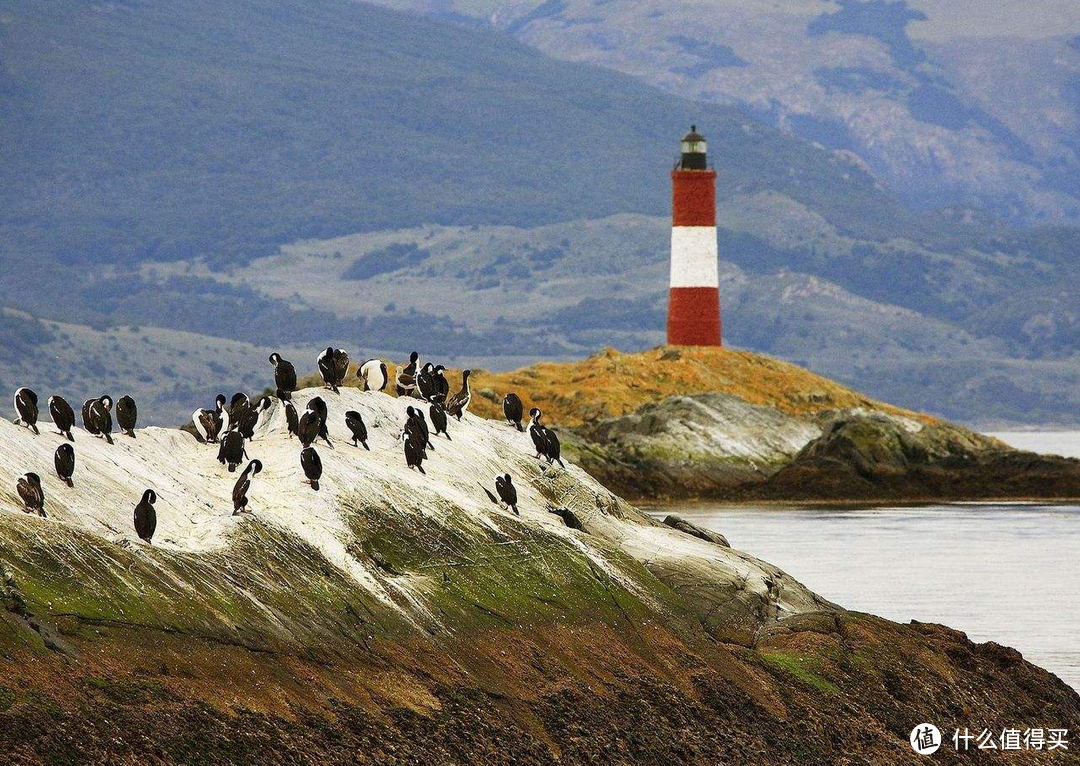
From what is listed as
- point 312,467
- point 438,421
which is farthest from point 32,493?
point 438,421

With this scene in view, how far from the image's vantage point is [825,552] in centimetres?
6319

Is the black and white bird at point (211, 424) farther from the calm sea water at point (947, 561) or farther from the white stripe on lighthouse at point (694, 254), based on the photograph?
the white stripe on lighthouse at point (694, 254)

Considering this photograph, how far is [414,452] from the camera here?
32.1 m

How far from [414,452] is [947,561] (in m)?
32.5

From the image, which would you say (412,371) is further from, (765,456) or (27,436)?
(765,456)

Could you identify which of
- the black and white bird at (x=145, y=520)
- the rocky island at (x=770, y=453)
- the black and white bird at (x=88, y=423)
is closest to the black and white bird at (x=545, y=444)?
the black and white bird at (x=88, y=423)

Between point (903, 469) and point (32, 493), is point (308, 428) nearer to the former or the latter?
point (32, 493)

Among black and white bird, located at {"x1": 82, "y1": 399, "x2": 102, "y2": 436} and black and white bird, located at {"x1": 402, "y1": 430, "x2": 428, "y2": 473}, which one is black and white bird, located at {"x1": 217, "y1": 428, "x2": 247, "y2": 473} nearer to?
black and white bird, located at {"x1": 82, "y1": 399, "x2": 102, "y2": 436}

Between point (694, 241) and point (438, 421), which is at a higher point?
point (694, 241)

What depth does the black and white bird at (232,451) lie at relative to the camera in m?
30.9

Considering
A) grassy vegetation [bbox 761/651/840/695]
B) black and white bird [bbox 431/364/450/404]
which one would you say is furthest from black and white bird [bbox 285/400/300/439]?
grassy vegetation [bbox 761/651/840/695]

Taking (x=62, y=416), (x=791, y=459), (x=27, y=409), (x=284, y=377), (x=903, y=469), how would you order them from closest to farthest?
(x=27, y=409) → (x=62, y=416) → (x=284, y=377) → (x=903, y=469) → (x=791, y=459)

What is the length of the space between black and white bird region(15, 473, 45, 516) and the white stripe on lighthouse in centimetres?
7112

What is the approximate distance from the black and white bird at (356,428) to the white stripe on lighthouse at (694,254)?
209 feet
